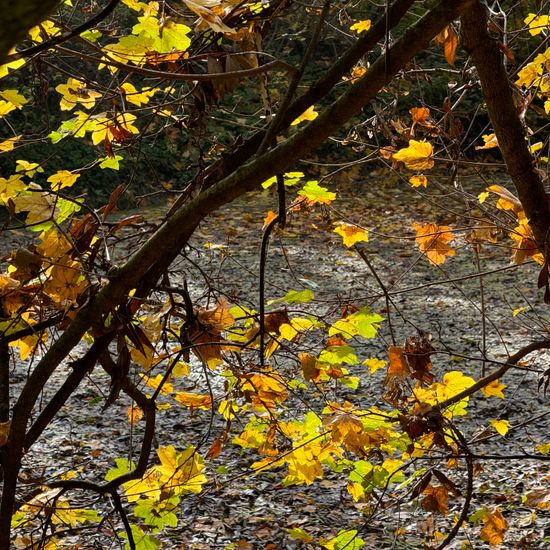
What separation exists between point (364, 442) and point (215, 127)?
871 centimetres

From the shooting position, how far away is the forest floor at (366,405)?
3211mm

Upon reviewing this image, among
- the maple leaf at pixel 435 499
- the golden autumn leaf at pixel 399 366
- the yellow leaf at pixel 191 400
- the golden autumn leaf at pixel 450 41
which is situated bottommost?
the maple leaf at pixel 435 499

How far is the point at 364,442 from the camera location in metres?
2.20

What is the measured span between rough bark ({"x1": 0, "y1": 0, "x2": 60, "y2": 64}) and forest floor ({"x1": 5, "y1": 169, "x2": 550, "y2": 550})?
5.09ft

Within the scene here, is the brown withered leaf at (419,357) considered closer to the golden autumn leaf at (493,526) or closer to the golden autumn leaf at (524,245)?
the golden autumn leaf at (524,245)

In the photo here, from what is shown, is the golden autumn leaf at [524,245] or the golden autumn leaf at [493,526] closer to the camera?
the golden autumn leaf at [524,245]

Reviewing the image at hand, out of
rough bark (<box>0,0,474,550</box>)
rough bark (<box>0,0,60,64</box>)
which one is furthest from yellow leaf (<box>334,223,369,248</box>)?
rough bark (<box>0,0,60,64</box>)

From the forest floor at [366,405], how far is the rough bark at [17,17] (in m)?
1.55

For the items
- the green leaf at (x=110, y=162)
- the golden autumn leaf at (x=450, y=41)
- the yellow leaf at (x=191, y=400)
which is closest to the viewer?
the golden autumn leaf at (x=450, y=41)

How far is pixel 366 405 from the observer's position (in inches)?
191

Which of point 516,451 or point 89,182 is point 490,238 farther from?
point 89,182

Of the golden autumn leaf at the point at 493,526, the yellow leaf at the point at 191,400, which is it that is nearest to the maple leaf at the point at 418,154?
the yellow leaf at the point at 191,400

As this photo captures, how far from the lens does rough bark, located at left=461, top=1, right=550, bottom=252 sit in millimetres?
1612

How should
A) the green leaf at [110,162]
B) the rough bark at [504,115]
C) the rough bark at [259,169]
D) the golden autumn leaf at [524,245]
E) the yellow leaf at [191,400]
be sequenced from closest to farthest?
the rough bark at [259,169], the rough bark at [504,115], the golden autumn leaf at [524,245], the green leaf at [110,162], the yellow leaf at [191,400]
